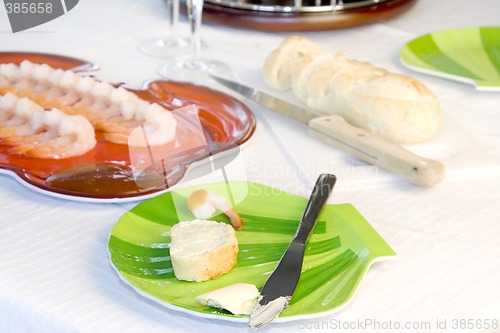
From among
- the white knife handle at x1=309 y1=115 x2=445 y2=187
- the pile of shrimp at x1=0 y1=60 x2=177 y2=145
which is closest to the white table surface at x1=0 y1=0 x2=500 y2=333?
the white knife handle at x1=309 y1=115 x2=445 y2=187

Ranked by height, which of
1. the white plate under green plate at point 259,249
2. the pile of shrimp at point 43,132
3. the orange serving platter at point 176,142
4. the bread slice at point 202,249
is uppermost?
the bread slice at point 202,249

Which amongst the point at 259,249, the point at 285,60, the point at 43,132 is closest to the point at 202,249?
the point at 259,249

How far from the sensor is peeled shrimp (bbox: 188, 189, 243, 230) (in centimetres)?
85

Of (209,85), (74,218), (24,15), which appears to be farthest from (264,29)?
(74,218)

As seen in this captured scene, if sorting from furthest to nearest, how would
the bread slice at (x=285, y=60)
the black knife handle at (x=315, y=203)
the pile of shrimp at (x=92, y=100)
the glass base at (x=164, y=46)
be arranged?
the glass base at (x=164, y=46) < the bread slice at (x=285, y=60) < the pile of shrimp at (x=92, y=100) < the black knife handle at (x=315, y=203)

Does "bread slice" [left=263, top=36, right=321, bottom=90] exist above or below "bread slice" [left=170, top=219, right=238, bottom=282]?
below

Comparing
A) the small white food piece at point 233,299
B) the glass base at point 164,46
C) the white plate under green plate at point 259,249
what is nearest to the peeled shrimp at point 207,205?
the white plate under green plate at point 259,249

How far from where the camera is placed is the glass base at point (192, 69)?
1269 millimetres

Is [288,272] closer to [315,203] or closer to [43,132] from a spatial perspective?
[315,203]

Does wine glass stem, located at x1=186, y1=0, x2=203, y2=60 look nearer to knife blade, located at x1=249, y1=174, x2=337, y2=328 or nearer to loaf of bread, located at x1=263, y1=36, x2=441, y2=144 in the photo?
loaf of bread, located at x1=263, y1=36, x2=441, y2=144

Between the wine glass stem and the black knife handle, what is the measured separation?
430 mm

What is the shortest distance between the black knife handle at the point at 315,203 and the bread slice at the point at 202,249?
0.23 ft

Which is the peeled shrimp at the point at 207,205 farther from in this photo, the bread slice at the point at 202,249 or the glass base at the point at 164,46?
the glass base at the point at 164,46

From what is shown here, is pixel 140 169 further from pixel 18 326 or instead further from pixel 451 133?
pixel 451 133
